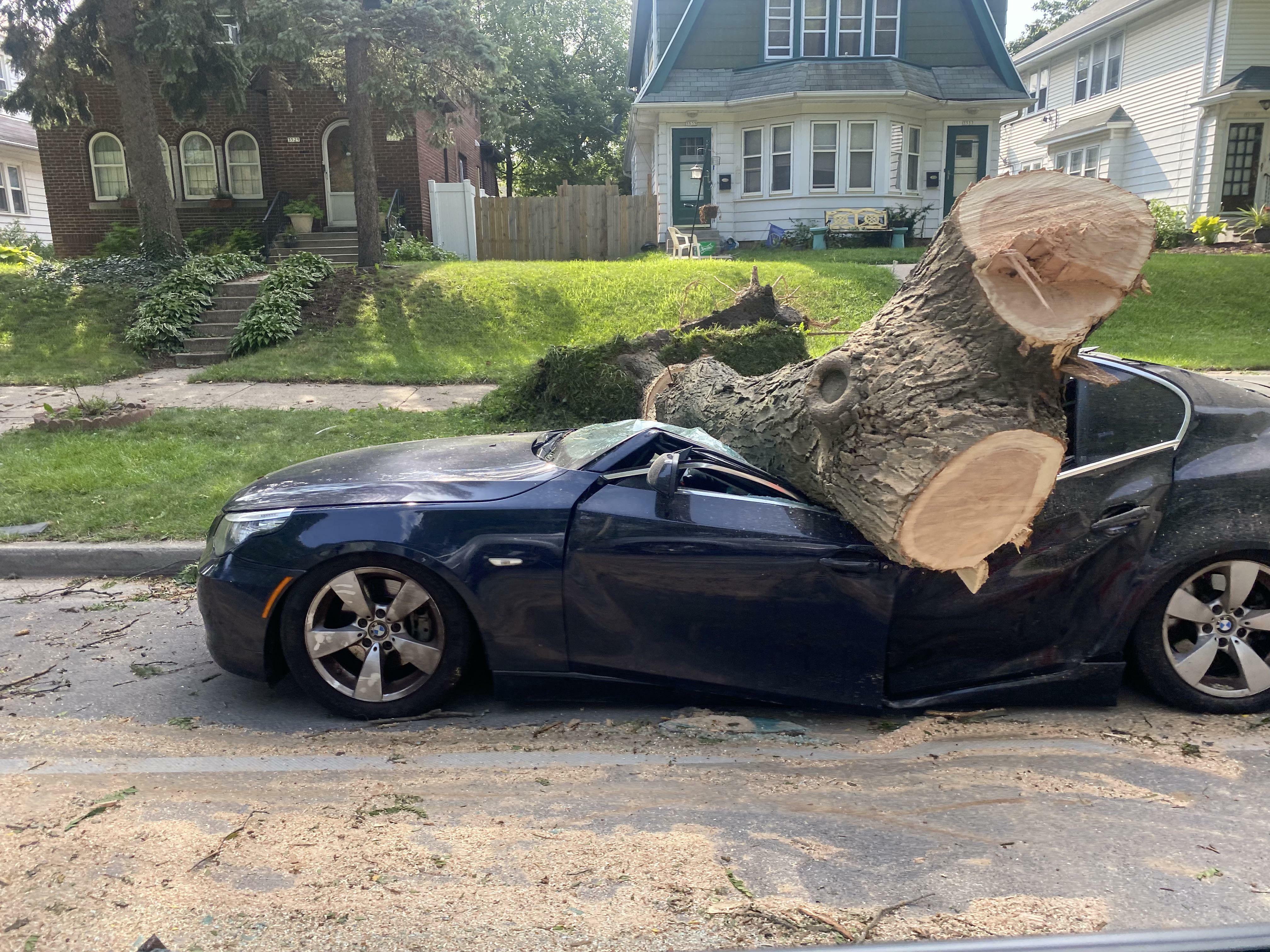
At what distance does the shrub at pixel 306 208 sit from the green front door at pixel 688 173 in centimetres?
817

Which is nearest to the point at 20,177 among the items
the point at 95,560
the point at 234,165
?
the point at 234,165

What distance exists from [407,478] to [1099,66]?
30.5m

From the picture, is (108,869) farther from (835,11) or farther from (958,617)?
(835,11)

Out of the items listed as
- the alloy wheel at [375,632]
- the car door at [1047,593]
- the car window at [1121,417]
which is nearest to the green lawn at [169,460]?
the alloy wheel at [375,632]

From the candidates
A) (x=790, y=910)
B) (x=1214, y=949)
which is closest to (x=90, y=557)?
(x=790, y=910)

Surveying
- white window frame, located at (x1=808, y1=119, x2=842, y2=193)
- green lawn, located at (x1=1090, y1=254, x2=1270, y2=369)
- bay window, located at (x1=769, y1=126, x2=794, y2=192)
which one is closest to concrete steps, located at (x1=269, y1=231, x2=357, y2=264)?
bay window, located at (x1=769, y1=126, x2=794, y2=192)

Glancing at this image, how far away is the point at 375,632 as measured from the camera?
3.67 meters

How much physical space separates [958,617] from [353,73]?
14.2 m

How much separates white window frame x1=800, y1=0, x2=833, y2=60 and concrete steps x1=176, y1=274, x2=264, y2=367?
1414 centimetres

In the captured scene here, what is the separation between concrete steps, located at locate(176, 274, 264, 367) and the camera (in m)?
12.6

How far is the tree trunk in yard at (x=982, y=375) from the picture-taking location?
3205mm

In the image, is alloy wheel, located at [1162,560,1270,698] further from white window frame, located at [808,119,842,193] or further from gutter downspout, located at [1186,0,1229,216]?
gutter downspout, located at [1186,0,1229,216]

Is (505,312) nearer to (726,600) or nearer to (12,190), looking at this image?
(726,600)

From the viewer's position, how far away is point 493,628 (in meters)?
3.61
